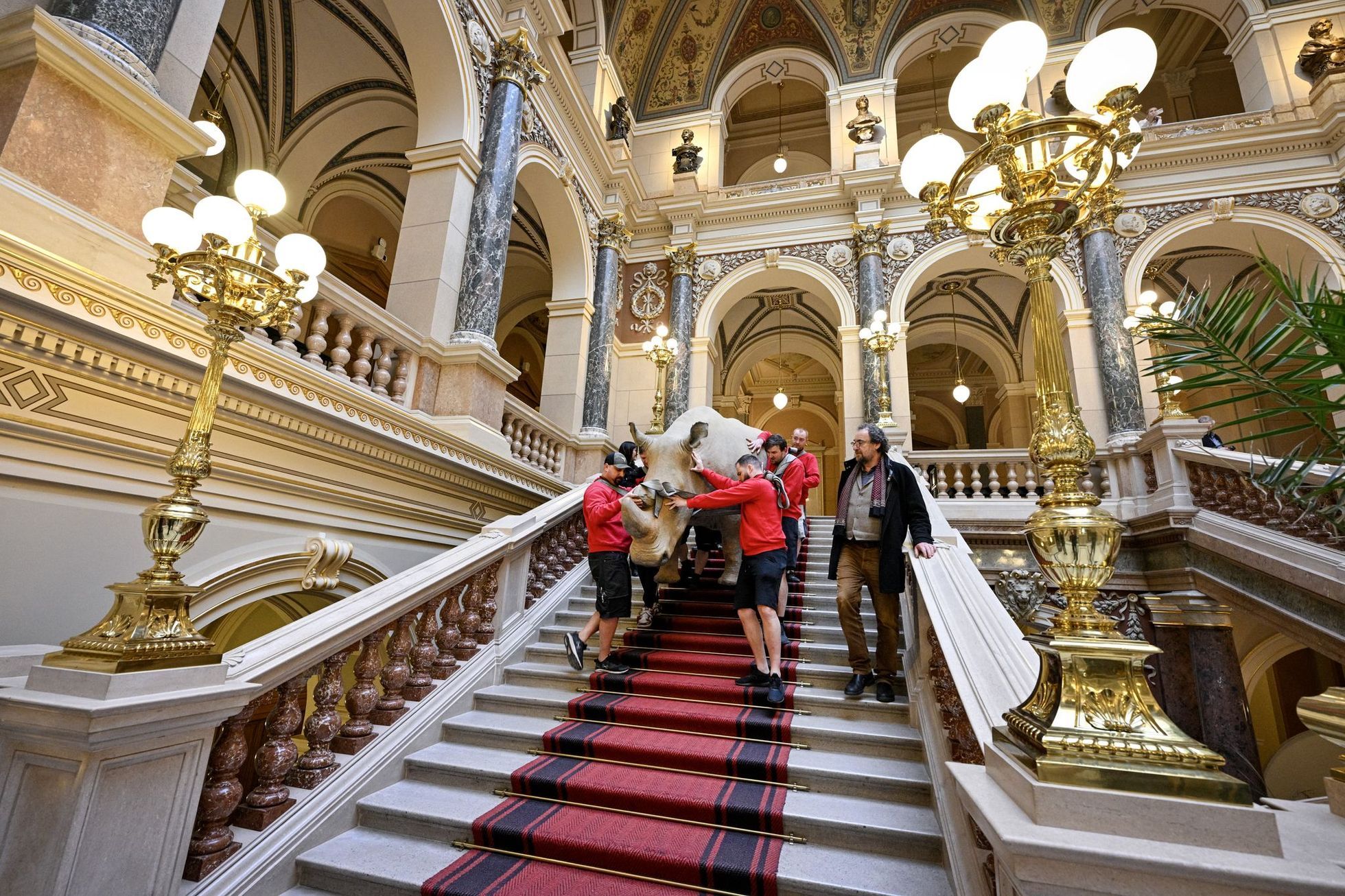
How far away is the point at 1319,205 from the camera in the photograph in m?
8.95

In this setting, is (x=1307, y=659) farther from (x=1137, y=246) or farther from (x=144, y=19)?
(x=144, y=19)

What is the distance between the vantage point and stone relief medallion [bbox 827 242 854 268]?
11.0 metres

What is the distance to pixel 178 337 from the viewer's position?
10.7 ft

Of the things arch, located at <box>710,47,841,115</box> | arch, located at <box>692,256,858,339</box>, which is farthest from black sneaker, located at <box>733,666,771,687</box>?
arch, located at <box>710,47,841,115</box>

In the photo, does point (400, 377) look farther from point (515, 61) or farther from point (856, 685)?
point (856, 685)

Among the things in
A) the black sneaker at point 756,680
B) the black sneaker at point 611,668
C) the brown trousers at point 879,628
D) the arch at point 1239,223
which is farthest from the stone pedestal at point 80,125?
the arch at point 1239,223

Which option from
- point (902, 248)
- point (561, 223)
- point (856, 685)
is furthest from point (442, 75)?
point (902, 248)

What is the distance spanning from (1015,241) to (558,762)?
2992 millimetres

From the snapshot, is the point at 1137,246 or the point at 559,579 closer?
the point at 559,579

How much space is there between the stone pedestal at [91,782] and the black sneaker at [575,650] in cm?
205

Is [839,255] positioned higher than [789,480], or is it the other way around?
[839,255]

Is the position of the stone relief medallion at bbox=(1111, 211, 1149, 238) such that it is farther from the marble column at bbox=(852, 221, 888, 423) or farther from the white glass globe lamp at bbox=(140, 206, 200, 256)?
the white glass globe lamp at bbox=(140, 206, 200, 256)

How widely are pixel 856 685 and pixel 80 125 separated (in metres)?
4.97

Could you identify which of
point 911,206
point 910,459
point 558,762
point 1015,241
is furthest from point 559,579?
point 911,206
